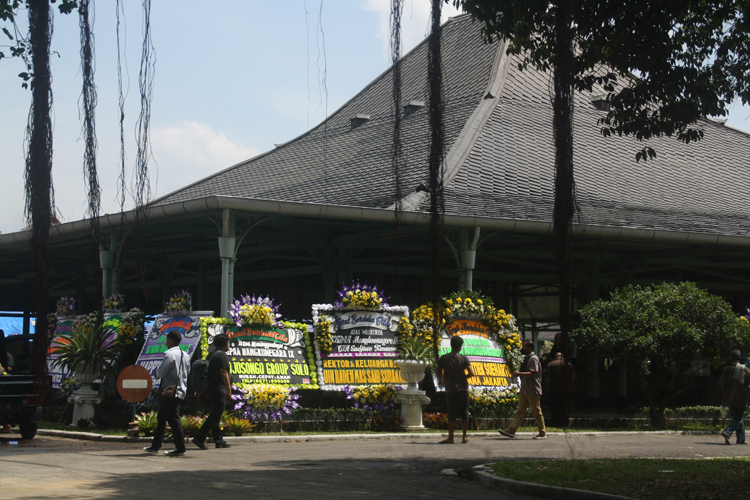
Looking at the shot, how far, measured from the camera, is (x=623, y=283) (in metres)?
25.0

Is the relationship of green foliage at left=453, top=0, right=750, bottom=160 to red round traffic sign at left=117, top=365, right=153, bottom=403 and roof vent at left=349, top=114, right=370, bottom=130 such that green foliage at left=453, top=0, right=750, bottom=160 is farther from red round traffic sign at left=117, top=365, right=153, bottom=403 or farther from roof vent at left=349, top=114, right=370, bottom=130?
roof vent at left=349, top=114, right=370, bottom=130

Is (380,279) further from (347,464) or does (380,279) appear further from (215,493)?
(215,493)

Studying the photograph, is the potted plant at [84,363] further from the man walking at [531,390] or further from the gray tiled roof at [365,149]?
the man walking at [531,390]

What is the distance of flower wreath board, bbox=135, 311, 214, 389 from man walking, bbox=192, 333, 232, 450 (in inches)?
117

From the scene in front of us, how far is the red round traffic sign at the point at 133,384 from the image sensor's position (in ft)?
42.8

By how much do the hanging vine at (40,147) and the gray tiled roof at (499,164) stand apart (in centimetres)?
1125

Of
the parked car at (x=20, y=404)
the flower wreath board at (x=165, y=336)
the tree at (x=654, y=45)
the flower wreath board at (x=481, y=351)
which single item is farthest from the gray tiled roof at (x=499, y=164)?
the parked car at (x=20, y=404)

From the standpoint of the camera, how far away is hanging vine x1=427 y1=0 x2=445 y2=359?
7.23m

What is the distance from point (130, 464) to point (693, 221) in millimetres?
15803

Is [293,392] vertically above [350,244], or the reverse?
[350,244]

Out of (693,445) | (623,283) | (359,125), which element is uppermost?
(359,125)

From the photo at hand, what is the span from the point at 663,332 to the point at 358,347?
607 centimetres

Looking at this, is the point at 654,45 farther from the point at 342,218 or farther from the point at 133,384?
the point at 133,384

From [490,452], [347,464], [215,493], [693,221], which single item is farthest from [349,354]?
[693,221]
